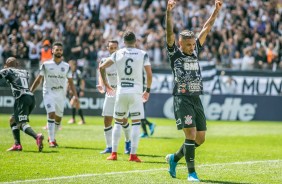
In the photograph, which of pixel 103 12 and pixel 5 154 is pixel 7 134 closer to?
pixel 5 154

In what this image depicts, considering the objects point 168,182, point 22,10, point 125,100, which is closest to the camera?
point 168,182

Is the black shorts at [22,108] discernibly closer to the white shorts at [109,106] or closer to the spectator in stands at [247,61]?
the white shorts at [109,106]

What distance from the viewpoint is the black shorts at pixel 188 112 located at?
38.3ft

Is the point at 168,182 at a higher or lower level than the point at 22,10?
lower

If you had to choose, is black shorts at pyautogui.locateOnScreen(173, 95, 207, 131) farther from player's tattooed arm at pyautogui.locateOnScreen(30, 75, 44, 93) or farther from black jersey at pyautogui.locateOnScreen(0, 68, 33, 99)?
player's tattooed arm at pyautogui.locateOnScreen(30, 75, 44, 93)

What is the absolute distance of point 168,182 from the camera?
11188mm

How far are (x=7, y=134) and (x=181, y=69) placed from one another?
9.89 meters

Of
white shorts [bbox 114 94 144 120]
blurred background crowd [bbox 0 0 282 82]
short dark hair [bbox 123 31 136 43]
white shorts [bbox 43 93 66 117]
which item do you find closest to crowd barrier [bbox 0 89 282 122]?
blurred background crowd [bbox 0 0 282 82]

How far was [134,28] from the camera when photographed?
33.2 m

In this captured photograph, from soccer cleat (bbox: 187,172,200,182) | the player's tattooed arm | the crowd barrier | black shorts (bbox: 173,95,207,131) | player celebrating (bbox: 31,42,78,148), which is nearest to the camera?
soccer cleat (bbox: 187,172,200,182)

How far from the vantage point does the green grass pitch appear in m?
11.7

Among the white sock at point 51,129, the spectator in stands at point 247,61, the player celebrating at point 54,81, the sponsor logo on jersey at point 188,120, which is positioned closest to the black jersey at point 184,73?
the sponsor logo on jersey at point 188,120

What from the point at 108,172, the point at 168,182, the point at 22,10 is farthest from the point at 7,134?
the point at 22,10

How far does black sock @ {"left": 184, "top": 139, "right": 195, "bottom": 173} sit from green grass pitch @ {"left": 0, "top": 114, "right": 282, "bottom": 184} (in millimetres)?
238
